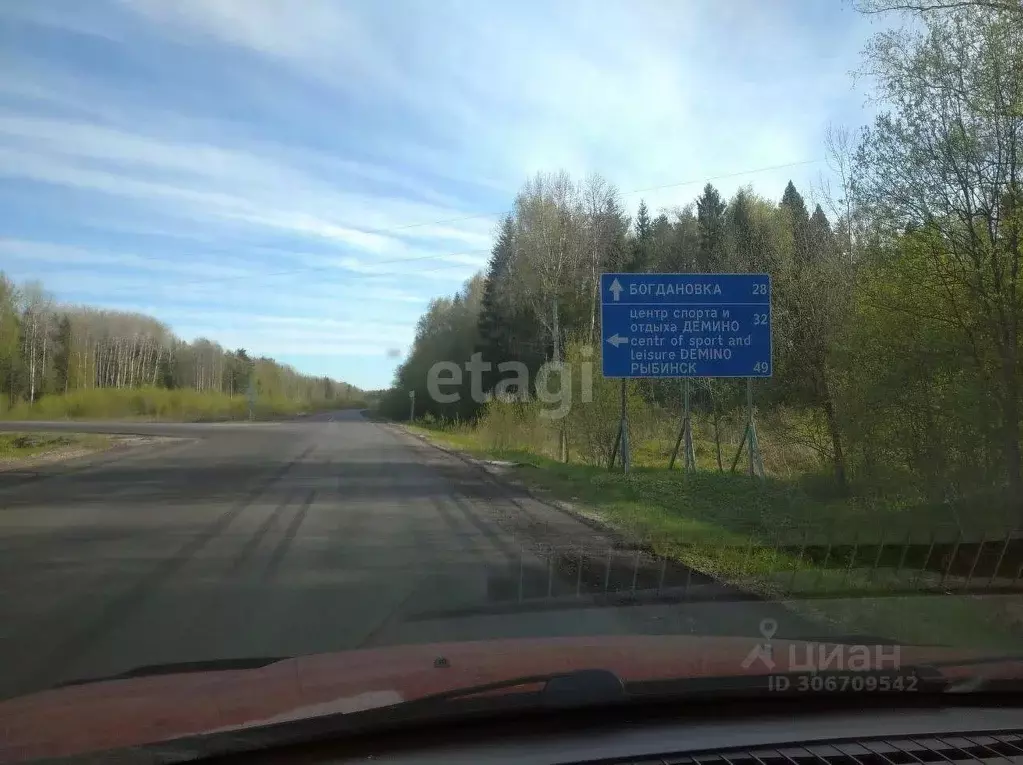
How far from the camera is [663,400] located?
28641 mm

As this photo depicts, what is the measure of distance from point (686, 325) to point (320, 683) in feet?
53.6

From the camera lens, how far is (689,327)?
62.0ft

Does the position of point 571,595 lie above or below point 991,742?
below

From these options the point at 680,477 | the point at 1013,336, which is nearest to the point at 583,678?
the point at 1013,336

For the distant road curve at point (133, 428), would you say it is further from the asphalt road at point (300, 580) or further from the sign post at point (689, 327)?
the asphalt road at point (300, 580)

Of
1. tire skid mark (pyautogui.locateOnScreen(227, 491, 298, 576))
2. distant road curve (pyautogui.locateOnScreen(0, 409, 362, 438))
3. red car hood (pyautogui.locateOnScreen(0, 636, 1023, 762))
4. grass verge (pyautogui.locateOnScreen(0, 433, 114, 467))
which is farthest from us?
distant road curve (pyautogui.locateOnScreen(0, 409, 362, 438))

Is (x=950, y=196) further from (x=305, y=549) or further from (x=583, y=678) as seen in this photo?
(x=583, y=678)

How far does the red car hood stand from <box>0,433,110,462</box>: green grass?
27.2m

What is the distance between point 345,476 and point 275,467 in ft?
10.8

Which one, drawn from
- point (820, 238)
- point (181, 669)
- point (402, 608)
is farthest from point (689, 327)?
point (181, 669)

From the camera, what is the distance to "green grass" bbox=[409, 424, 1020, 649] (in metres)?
6.82

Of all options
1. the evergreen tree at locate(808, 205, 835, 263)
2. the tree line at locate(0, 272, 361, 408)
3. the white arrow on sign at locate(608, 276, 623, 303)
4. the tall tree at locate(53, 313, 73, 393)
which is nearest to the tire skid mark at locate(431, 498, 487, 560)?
the white arrow on sign at locate(608, 276, 623, 303)

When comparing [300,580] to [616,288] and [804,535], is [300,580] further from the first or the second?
[616,288]

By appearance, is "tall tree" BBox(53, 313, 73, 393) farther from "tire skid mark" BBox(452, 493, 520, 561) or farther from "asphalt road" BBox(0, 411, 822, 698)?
"tire skid mark" BBox(452, 493, 520, 561)
